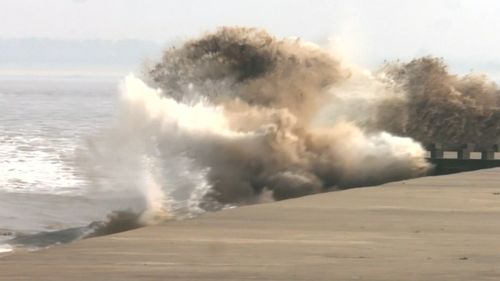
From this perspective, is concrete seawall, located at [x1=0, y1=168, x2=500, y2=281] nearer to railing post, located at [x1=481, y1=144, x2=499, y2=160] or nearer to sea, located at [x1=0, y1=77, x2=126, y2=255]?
sea, located at [x1=0, y1=77, x2=126, y2=255]

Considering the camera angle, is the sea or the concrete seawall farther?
the sea

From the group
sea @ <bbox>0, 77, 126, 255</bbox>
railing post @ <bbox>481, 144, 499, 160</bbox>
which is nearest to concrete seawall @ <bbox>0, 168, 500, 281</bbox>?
sea @ <bbox>0, 77, 126, 255</bbox>

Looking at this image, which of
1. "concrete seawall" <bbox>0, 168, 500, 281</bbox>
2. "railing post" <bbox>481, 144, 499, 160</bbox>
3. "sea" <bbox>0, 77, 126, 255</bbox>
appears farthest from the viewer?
"railing post" <bbox>481, 144, 499, 160</bbox>

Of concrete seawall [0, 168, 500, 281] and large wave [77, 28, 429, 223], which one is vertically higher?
large wave [77, 28, 429, 223]

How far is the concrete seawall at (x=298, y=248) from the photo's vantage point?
1145 cm

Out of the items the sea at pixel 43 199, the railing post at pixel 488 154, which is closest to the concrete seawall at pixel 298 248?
the sea at pixel 43 199

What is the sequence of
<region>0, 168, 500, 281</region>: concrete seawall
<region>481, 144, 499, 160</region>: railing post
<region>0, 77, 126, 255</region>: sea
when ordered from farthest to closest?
1. <region>481, 144, 499, 160</region>: railing post
2. <region>0, 77, 126, 255</region>: sea
3. <region>0, 168, 500, 281</region>: concrete seawall

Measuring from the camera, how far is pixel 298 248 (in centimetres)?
1323

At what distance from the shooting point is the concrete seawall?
451 inches

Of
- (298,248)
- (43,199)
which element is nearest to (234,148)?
(43,199)

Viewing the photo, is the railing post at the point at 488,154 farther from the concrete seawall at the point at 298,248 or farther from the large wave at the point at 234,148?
the concrete seawall at the point at 298,248

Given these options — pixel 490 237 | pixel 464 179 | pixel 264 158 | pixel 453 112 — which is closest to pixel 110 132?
pixel 264 158

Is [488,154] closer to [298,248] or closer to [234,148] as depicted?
[234,148]

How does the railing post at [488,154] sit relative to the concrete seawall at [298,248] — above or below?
above
